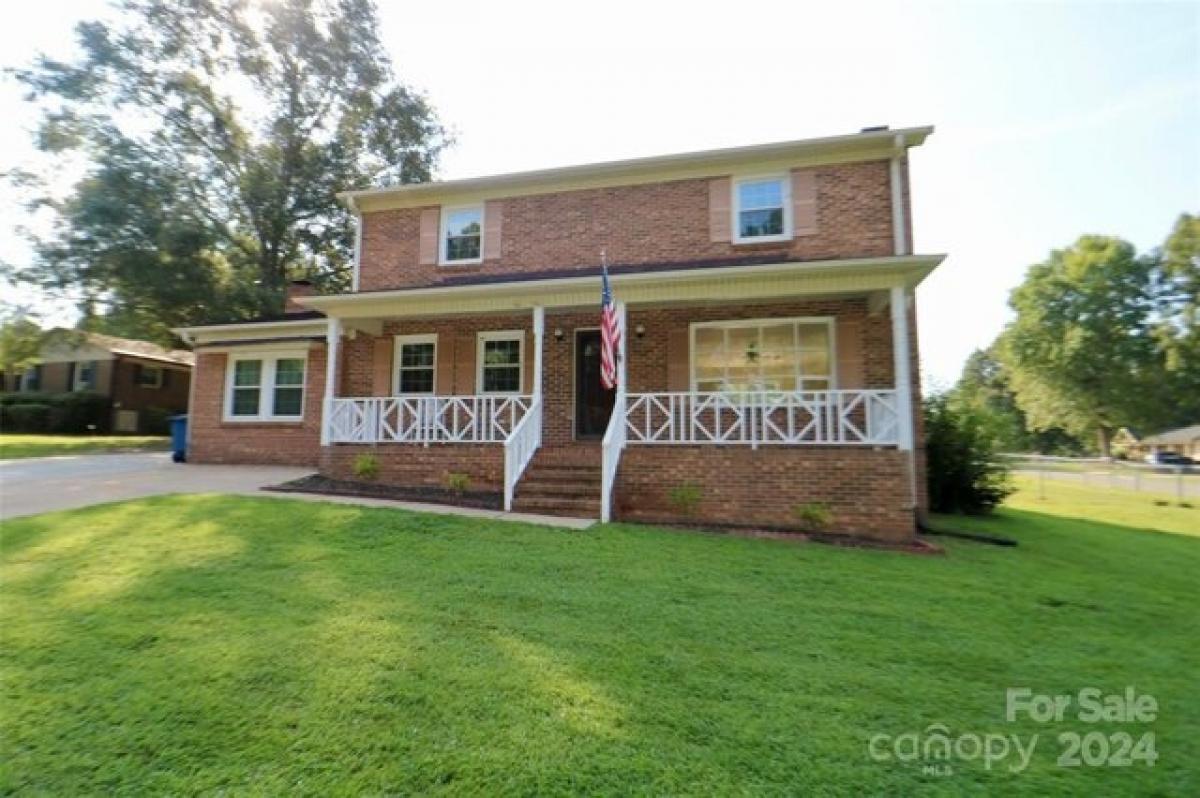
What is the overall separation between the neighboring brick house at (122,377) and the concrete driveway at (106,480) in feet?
46.9

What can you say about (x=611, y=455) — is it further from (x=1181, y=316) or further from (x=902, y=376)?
(x=1181, y=316)

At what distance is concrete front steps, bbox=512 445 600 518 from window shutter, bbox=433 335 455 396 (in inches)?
116

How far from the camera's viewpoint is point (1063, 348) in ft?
162

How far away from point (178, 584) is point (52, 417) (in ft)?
92.0

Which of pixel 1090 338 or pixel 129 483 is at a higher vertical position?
pixel 1090 338

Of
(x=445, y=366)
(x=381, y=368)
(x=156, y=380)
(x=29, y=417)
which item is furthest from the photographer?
(x=156, y=380)

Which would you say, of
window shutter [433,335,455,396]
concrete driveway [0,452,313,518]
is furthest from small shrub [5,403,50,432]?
window shutter [433,335,455,396]

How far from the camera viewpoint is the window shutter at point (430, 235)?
13.0m

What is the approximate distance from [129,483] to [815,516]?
1136cm

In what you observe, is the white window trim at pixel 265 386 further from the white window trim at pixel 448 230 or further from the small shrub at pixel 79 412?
the small shrub at pixel 79 412

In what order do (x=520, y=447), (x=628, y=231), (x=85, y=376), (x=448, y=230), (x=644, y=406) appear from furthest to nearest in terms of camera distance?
1. (x=85, y=376)
2. (x=448, y=230)
3. (x=628, y=231)
4. (x=644, y=406)
5. (x=520, y=447)

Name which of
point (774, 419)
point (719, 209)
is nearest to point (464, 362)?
point (719, 209)

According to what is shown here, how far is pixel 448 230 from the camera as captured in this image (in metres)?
13.1

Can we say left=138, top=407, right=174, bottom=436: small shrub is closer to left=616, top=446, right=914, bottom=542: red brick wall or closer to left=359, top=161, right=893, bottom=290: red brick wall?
left=359, top=161, right=893, bottom=290: red brick wall
